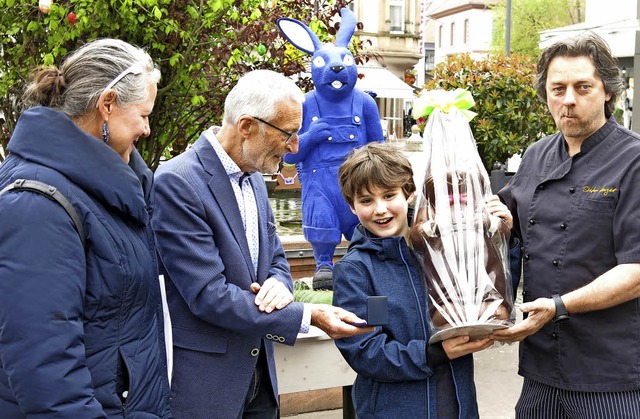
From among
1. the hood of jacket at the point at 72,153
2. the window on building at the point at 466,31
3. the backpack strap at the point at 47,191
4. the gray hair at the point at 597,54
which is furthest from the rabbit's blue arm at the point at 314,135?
the window on building at the point at 466,31

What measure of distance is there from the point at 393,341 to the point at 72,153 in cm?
117

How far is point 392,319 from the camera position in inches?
95.2

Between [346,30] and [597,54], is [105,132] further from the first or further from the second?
[346,30]

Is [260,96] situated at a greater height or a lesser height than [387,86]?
greater

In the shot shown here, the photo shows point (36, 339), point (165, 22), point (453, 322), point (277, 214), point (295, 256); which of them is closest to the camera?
point (36, 339)

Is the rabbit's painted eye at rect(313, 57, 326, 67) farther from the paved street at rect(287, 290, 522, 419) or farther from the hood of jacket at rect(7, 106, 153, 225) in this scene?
the hood of jacket at rect(7, 106, 153, 225)

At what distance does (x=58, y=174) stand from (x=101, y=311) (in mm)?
366

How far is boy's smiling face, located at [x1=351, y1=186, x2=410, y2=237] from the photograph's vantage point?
97.5 inches

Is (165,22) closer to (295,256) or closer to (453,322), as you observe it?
(295,256)

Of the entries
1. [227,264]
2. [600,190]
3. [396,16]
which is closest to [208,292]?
[227,264]

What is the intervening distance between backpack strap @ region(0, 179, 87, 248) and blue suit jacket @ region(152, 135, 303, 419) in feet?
1.66

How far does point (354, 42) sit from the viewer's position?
19.3 ft

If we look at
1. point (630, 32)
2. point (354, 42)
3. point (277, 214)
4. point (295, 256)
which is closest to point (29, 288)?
point (295, 256)

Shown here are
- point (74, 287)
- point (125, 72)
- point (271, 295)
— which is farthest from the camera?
point (271, 295)
